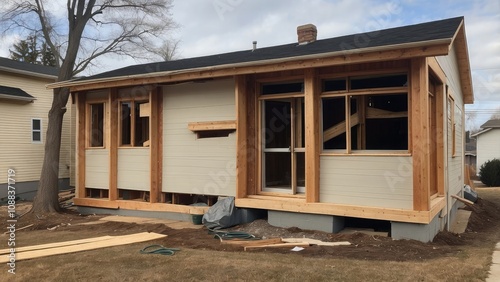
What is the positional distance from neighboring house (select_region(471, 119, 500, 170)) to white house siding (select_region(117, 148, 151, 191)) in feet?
96.3

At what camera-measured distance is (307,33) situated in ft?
35.5

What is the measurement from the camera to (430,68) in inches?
286

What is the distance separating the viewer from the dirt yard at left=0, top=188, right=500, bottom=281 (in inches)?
191

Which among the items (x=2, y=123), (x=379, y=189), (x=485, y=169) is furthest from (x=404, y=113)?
(x=485, y=169)

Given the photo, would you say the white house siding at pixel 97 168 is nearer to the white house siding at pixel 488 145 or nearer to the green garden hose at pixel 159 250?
the green garden hose at pixel 159 250

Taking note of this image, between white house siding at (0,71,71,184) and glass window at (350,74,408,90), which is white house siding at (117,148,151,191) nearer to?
glass window at (350,74,408,90)

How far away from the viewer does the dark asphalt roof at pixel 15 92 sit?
1539cm

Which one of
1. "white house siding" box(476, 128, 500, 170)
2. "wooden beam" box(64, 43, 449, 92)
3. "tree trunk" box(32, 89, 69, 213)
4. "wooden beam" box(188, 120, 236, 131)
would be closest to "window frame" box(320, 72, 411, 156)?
"wooden beam" box(64, 43, 449, 92)

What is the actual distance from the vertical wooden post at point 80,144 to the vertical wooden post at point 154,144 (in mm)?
2595

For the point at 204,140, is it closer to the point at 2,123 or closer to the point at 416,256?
the point at 416,256

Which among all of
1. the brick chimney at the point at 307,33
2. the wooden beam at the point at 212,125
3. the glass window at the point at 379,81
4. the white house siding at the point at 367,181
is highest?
the brick chimney at the point at 307,33

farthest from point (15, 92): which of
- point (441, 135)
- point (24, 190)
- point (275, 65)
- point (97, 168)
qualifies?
point (441, 135)

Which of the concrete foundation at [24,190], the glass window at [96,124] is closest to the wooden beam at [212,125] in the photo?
the glass window at [96,124]

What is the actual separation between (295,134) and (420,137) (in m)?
2.53
